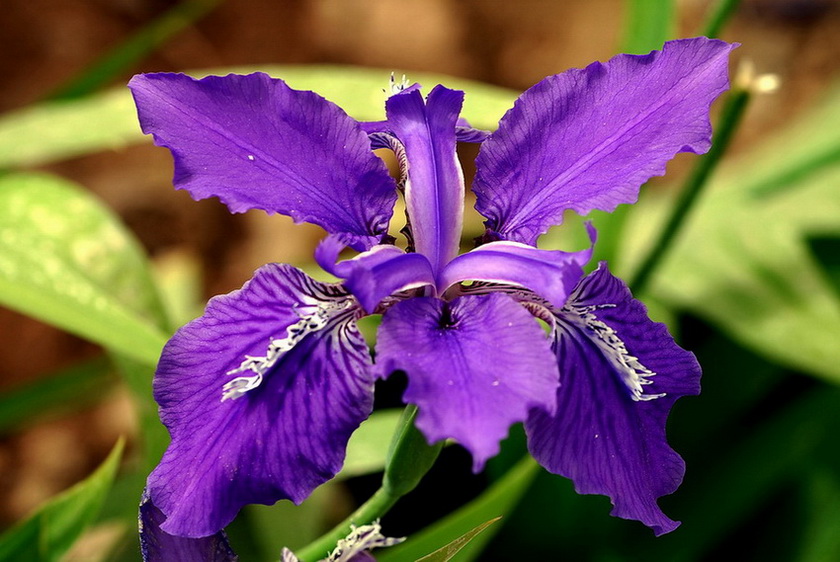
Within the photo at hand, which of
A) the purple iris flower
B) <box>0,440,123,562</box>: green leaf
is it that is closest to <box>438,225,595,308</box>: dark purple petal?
the purple iris flower

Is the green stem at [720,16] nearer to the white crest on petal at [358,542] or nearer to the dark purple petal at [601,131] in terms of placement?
the dark purple petal at [601,131]

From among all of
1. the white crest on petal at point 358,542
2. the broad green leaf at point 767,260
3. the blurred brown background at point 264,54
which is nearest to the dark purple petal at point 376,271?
the white crest on petal at point 358,542

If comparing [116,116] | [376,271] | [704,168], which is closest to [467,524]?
[376,271]

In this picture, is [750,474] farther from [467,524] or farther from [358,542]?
[358,542]

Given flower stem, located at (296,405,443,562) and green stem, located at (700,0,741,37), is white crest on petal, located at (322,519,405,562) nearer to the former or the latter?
flower stem, located at (296,405,443,562)

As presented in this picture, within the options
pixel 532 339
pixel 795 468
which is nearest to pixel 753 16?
pixel 795 468

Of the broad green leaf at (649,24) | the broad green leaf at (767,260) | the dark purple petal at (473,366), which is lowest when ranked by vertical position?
the broad green leaf at (767,260)
